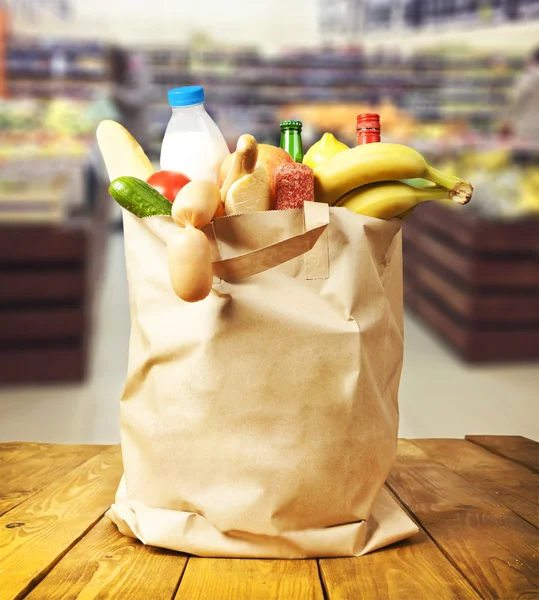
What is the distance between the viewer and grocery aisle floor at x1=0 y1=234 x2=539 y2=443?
8.03 ft

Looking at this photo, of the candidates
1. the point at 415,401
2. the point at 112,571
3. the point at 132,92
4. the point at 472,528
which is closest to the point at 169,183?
the point at 112,571

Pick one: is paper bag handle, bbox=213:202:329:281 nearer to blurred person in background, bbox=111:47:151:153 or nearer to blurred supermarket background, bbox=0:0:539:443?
blurred supermarket background, bbox=0:0:539:443

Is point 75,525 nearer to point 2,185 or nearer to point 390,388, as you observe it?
point 390,388

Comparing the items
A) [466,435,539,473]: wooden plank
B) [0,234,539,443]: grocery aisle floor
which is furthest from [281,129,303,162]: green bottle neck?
[0,234,539,443]: grocery aisle floor

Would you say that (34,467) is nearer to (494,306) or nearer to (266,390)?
(266,390)

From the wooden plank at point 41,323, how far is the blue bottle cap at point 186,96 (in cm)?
231

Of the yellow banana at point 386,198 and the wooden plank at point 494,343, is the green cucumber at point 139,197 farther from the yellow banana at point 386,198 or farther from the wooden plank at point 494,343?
the wooden plank at point 494,343

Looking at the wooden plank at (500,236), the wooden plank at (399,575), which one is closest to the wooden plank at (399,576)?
the wooden plank at (399,575)

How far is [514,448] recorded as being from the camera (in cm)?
118

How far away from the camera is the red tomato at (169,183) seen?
0.81 meters

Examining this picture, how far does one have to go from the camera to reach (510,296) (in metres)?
3.38

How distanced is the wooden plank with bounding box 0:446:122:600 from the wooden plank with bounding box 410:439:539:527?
0.49 meters

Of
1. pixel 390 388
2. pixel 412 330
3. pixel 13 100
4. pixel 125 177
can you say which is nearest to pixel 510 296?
pixel 412 330

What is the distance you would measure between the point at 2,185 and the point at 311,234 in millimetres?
2659
